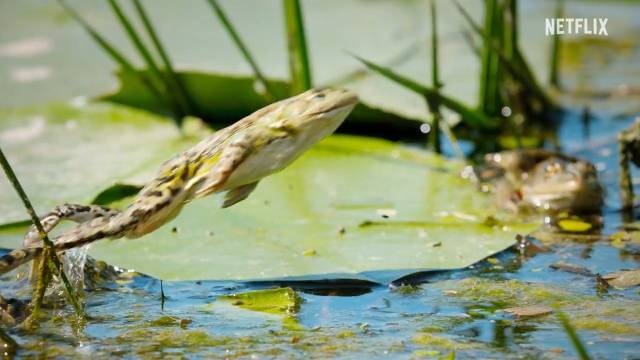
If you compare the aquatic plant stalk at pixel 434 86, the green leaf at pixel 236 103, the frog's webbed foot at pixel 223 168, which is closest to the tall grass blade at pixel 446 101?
the aquatic plant stalk at pixel 434 86

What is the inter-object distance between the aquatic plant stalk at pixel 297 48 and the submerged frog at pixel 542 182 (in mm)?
837

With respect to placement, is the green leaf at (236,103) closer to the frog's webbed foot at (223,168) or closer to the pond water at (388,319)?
the pond water at (388,319)

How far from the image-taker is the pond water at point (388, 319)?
117 inches

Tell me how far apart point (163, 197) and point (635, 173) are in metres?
2.62

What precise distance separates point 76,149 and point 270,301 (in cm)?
205

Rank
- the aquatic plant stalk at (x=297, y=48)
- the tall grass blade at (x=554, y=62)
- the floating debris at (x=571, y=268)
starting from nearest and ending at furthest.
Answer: the floating debris at (x=571, y=268) → the aquatic plant stalk at (x=297, y=48) → the tall grass blade at (x=554, y=62)

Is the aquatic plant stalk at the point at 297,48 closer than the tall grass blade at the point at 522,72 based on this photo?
Yes

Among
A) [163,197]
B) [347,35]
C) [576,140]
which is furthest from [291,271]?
[347,35]

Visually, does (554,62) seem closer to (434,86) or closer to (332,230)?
(434,86)

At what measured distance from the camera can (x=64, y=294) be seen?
3.42 m

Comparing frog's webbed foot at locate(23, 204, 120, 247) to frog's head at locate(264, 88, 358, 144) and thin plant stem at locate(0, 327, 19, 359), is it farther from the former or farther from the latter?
frog's head at locate(264, 88, 358, 144)

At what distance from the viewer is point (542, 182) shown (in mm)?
4652

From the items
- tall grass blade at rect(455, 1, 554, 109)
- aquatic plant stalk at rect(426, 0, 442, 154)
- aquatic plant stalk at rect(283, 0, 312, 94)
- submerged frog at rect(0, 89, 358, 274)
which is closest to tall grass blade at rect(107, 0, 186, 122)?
aquatic plant stalk at rect(283, 0, 312, 94)

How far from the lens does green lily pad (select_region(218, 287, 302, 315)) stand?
3.32m
